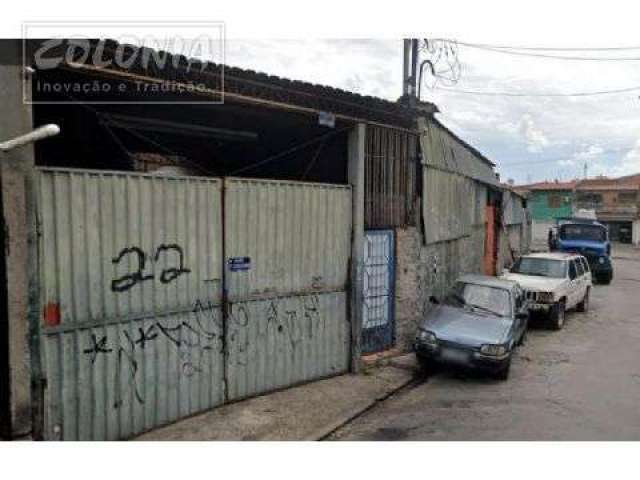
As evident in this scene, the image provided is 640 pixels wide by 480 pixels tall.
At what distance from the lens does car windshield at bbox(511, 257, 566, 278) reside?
13430 millimetres

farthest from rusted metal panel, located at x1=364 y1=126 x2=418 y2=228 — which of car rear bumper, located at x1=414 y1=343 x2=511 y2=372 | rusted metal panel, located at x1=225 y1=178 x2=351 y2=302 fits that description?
car rear bumper, located at x1=414 y1=343 x2=511 y2=372

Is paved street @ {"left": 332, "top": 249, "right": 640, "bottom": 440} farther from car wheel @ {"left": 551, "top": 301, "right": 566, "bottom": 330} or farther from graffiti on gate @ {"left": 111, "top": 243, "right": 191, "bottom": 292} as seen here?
graffiti on gate @ {"left": 111, "top": 243, "right": 191, "bottom": 292}

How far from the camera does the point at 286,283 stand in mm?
7621

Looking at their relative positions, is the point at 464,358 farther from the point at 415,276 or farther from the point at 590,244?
the point at 590,244

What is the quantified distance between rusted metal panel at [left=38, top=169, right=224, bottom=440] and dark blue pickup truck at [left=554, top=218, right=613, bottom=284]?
752 inches

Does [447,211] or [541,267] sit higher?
[447,211]

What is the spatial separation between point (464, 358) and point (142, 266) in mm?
5292

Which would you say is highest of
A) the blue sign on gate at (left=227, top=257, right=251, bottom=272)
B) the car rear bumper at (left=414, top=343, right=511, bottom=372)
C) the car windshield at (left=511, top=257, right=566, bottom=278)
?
the blue sign on gate at (left=227, top=257, right=251, bottom=272)

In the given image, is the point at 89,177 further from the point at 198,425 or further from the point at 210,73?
the point at 198,425

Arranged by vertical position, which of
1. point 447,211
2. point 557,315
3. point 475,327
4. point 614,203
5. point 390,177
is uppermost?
point 614,203

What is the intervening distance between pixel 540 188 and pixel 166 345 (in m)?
63.9

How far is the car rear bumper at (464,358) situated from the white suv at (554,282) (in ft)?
15.1

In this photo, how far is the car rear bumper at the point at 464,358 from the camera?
321 inches

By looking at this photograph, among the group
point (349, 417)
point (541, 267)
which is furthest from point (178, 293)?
point (541, 267)
